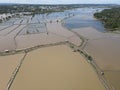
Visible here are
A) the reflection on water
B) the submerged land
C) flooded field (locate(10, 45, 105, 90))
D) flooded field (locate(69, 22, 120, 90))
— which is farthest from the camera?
the reflection on water

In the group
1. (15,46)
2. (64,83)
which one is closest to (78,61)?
(64,83)

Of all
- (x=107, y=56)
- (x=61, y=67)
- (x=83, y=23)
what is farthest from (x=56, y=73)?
(x=83, y=23)

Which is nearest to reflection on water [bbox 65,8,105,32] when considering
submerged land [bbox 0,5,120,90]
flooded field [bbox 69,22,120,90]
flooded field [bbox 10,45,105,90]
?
flooded field [bbox 69,22,120,90]

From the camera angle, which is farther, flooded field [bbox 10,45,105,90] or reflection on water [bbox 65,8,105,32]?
reflection on water [bbox 65,8,105,32]

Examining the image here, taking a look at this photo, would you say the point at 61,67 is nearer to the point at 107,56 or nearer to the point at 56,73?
the point at 56,73

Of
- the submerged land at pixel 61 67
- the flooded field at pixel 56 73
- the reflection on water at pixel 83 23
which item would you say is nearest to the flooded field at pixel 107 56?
the submerged land at pixel 61 67

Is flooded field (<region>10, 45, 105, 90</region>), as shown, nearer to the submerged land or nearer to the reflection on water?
the submerged land

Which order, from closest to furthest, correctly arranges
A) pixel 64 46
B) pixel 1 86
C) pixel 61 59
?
pixel 1 86 → pixel 61 59 → pixel 64 46

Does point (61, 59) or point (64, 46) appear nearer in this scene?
point (61, 59)

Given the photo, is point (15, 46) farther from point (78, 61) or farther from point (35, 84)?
point (35, 84)
